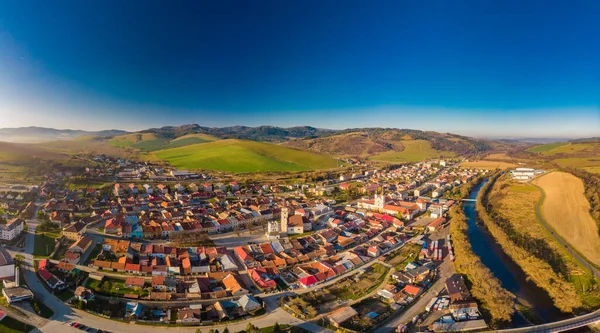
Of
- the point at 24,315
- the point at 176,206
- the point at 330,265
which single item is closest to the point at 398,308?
the point at 330,265

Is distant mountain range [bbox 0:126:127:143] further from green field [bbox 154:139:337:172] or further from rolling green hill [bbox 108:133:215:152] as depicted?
green field [bbox 154:139:337:172]

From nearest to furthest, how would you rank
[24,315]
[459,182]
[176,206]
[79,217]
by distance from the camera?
1. [24,315]
2. [79,217]
3. [176,206]
4. [459,182]

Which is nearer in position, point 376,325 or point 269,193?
point 376,325

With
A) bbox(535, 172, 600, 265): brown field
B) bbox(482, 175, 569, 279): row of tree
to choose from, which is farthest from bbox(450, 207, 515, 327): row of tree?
bbox(535, 172, 600, 265): brown field

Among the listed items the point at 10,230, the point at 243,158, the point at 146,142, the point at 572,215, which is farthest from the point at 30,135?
the point at 572,215

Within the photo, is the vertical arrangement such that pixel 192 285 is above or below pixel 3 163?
below

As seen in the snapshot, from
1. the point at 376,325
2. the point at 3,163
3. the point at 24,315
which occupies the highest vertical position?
the point at 3,163

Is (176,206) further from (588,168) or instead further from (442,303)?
(588,168)

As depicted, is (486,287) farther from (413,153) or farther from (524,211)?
(413,153)
